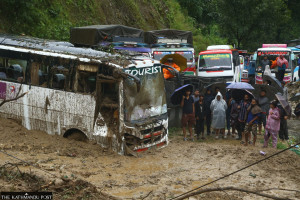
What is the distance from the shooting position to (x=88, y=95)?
10.2 metres

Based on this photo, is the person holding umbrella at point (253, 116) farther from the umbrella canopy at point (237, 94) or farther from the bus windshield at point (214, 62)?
the bus windshield at point (214, 62)

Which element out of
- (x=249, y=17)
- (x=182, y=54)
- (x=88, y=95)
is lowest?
(x=182, y=54)

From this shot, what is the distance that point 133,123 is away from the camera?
10078mm

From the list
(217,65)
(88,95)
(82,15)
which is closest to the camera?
(88,95)

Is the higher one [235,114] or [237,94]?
[237,94]

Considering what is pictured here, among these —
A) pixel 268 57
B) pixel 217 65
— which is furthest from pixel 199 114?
pixel 268 57

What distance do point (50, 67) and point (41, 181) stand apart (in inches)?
163

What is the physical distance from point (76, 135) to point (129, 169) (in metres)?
1.89

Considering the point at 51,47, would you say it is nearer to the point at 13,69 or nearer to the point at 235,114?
the point at 13,69

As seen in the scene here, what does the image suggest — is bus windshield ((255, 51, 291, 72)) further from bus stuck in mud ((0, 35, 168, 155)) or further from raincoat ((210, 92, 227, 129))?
bus stuck in mud ((0, 35, 168, 155))

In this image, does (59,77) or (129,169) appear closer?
(129,169)

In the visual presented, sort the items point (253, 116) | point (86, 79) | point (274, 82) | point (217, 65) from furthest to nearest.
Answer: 1. point (217, 65)
2. point (274, 82)
3. point (253, 116)
4. point (86, 79)

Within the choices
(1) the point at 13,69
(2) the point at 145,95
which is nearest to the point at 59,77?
(1) the point at 13,69

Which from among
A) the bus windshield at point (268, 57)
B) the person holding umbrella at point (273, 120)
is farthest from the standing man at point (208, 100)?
the bus windshield at point (268, 57)
